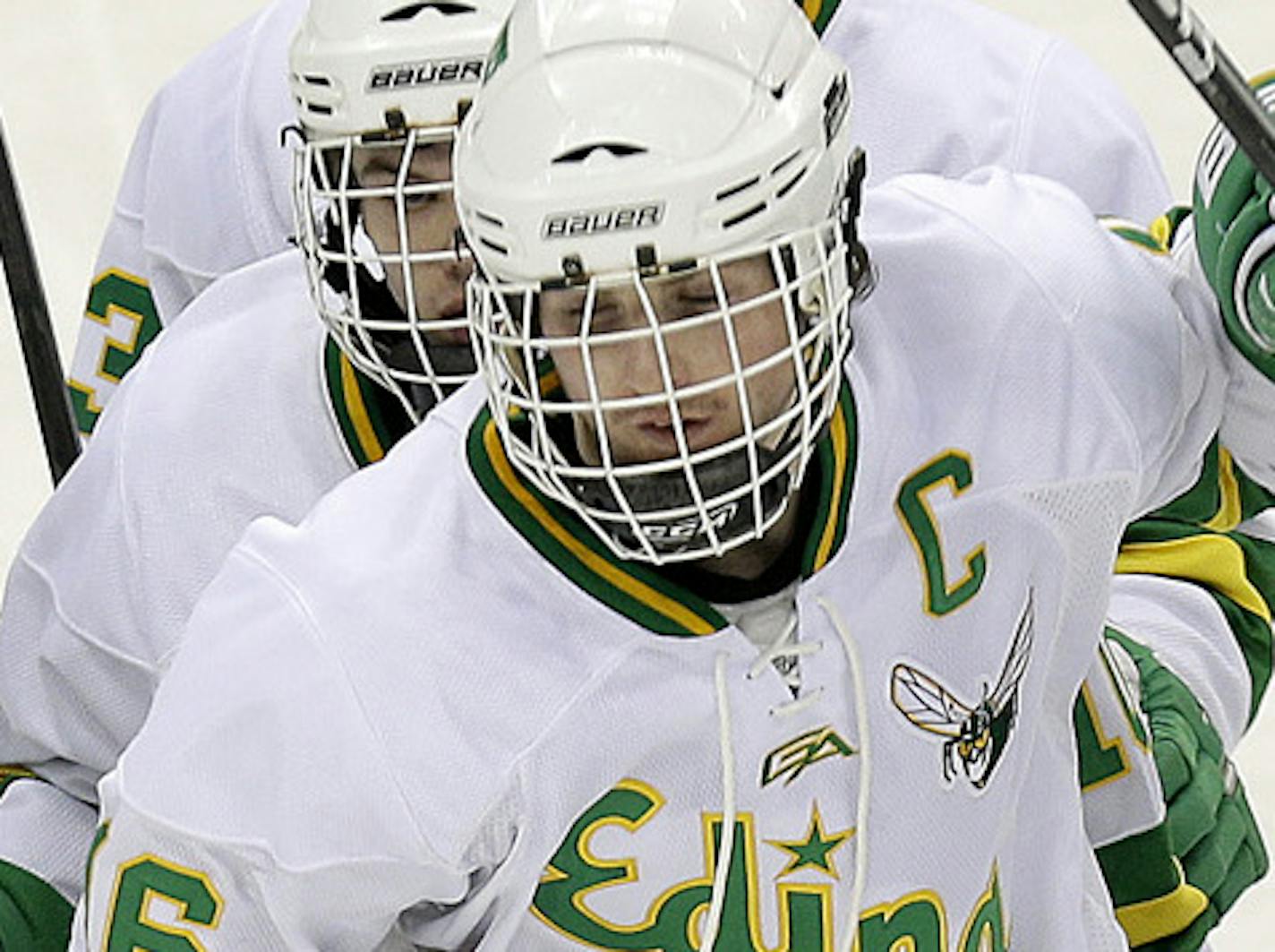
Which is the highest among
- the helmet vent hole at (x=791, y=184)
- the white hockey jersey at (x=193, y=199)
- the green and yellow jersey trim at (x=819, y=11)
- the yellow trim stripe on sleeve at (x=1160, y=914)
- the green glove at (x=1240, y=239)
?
the helmet vent hole at (x=791, y=184)

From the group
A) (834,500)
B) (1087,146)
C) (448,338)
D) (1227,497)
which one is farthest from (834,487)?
(1087,146)

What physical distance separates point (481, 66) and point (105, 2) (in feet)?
10.8

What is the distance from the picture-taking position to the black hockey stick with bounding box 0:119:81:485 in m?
2.48

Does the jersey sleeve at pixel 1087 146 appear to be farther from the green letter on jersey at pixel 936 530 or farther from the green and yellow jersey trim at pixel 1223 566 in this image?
the green letter on jersey at pixel 936 530

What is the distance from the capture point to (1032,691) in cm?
211

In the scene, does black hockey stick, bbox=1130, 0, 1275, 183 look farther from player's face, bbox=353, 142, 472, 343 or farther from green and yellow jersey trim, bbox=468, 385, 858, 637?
player's face, bbox=353, 142, 472, 343

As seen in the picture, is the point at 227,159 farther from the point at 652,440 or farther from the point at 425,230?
the point at 652,440

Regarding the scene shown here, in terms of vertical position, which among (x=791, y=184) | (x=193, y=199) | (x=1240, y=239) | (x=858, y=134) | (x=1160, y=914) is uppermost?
(x=791, y=184)

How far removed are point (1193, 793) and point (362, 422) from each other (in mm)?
696

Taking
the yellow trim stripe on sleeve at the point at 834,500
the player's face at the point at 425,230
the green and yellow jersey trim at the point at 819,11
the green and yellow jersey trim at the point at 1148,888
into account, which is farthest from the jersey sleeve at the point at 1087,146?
the yellow trim stripe on sleeve at the point at 834,500

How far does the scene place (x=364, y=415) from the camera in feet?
7.45

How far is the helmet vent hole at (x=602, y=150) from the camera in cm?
181

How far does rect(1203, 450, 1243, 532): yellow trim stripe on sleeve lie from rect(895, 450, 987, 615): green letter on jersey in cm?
29

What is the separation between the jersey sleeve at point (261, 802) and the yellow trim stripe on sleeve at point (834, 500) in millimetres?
266
